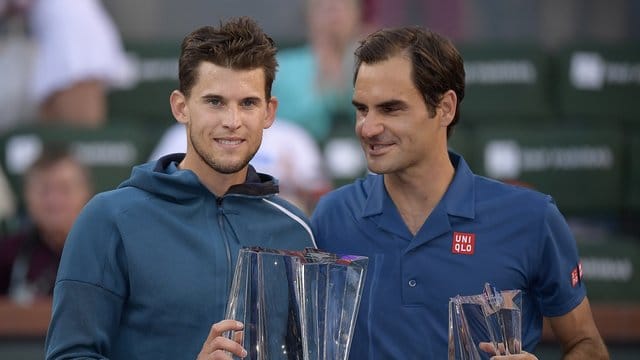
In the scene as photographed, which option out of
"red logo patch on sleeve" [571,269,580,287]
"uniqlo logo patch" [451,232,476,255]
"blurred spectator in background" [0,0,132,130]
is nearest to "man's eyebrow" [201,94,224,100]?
"uniqlo logo patch" [451,232,476,255]

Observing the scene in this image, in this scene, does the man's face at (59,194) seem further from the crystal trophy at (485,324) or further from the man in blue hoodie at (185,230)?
the crystal trophy at (485,324)

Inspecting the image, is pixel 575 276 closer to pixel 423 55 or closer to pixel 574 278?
pixel 574 278

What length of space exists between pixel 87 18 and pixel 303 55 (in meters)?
1.10

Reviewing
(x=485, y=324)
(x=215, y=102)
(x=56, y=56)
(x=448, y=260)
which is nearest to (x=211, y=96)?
(x=215, y=102)

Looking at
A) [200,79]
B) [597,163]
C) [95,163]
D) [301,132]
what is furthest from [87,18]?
[200,79]

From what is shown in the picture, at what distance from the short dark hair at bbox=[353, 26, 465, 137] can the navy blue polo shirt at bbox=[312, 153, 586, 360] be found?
233 millimetres

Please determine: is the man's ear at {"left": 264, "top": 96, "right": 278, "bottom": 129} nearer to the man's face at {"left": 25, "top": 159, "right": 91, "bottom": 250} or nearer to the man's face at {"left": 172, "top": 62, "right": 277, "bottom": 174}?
the man's face at {"left": 172, "top": 62, "right": 277, "bottom": 174}

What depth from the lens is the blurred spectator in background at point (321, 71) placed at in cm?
571

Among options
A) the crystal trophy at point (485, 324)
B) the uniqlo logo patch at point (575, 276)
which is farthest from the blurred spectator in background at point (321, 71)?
the crystal trophy at point (485, 324)

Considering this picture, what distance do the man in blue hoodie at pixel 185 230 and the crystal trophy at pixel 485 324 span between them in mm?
421

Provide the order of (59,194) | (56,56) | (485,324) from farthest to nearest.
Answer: (56,56)
(59,194)
(485,324)

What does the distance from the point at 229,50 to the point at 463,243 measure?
→ 72 centimetres

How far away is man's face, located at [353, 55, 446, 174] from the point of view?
2.74 metres

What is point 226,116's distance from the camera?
2580 mm
